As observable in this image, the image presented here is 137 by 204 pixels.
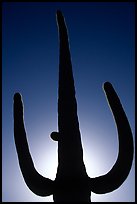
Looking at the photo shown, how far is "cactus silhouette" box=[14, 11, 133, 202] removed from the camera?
14.3 ft

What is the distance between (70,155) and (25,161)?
607 mm

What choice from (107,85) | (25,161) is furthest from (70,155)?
(107,85)

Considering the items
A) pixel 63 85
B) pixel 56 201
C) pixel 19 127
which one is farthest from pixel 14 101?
pixel 56 201

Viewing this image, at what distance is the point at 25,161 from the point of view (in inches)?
181

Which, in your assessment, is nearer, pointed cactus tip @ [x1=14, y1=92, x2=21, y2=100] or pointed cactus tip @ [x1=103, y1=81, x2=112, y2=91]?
pointed cactus tip @ [x1=103, y1=81, x2=112, y2=91]

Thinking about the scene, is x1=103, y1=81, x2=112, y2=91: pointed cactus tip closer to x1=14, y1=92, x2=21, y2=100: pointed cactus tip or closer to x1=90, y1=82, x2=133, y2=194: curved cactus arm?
x1=90, y1=82, x2=133, y2=194: curved cactus arm

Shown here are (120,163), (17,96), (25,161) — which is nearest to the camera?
(120,163)

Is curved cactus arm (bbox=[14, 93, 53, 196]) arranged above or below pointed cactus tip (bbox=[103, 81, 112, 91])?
below

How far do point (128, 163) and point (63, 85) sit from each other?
1303 millimetres

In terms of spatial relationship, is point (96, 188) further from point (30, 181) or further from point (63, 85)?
point (63, 85)

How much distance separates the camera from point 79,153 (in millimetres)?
4473

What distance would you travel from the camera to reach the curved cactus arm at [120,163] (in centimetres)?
435

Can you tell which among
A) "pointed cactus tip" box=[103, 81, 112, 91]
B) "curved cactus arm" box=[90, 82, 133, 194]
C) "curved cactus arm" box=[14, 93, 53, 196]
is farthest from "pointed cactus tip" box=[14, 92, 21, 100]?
"curved cactus arm" box=[90, 82, 133, 194]

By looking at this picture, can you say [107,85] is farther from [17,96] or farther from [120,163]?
[17,96]
